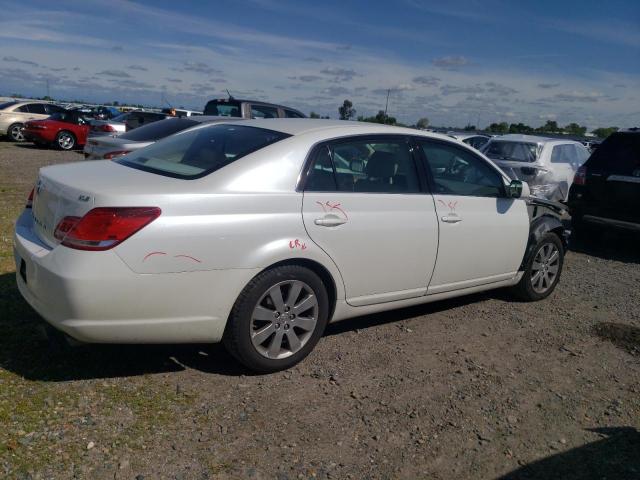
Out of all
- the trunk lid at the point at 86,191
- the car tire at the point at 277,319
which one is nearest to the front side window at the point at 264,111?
the trunk lid at the point at 86,191

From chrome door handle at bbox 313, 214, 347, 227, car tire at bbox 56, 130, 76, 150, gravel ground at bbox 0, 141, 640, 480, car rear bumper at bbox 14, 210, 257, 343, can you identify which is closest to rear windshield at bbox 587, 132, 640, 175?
gravel ground at bbox 0, 141, 640, 480

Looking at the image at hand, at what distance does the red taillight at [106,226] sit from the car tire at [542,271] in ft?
12.2

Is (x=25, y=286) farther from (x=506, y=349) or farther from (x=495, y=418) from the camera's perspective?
(x=506, y=349)

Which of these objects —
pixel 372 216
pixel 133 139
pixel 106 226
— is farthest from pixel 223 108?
pixel 106 226

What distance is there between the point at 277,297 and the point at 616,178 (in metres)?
6.15

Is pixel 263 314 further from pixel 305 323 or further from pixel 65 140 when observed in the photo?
pixel 65 140

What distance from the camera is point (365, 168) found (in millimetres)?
4195

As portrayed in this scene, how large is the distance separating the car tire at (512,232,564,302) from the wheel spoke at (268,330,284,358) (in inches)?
110

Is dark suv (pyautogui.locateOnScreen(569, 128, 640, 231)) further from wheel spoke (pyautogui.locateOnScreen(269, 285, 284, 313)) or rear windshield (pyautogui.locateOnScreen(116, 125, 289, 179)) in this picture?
wheel spoke (pyautogui.locateOnScreen(269, 285, 284, 313))

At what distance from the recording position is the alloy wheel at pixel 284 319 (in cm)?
361

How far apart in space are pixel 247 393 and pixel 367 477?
996 millimetres

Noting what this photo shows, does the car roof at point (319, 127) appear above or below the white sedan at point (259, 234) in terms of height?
above

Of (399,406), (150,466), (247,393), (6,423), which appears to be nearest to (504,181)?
(399,406)

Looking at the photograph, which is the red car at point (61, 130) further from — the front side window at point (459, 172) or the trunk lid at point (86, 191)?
the front side window at point (459, 172)
